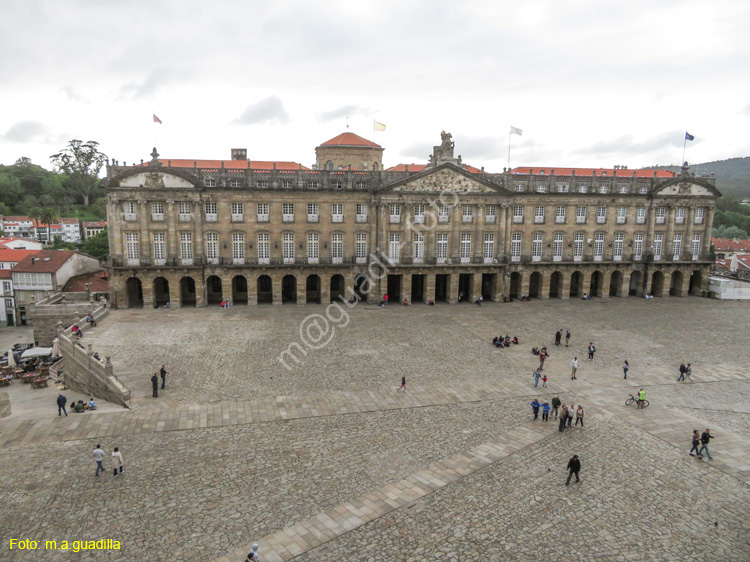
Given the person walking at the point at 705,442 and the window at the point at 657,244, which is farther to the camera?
the window at the point at 657,244

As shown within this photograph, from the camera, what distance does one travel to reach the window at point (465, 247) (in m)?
52.3

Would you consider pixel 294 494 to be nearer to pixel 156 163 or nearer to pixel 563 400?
pixel 563 400

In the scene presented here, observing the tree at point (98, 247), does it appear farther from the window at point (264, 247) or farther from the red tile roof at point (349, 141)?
the window at point (264, 247)

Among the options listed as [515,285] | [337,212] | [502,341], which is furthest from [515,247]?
[502,341]

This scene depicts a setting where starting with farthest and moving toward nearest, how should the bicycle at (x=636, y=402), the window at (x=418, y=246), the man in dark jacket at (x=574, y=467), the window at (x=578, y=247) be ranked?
the window at (x=578, y=247) → the window at (x=418, y=246) → the bicycle at (x=636, y=402) → the man in dark jacket at (x=574, y=467)

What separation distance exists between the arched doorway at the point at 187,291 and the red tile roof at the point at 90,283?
9.38 metres

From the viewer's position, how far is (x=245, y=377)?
→ 29062 mm

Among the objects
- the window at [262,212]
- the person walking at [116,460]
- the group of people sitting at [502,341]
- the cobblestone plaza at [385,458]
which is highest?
the window at [262,212]

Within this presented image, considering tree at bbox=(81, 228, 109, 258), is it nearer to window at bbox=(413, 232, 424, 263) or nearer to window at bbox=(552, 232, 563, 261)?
Answer: window at bbox=(413, 232, 424, 263)

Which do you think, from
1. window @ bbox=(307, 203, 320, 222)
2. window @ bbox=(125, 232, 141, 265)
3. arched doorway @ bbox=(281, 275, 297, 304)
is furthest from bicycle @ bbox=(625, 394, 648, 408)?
window @ bbox=(125, 232, 141, 265)

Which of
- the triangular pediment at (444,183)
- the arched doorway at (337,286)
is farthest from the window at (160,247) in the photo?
the triangular pediment at (444,183)

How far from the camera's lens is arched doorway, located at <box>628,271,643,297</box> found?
5825 cm

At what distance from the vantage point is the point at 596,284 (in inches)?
2350

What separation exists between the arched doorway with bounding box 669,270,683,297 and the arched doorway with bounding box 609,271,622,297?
20.8ft
